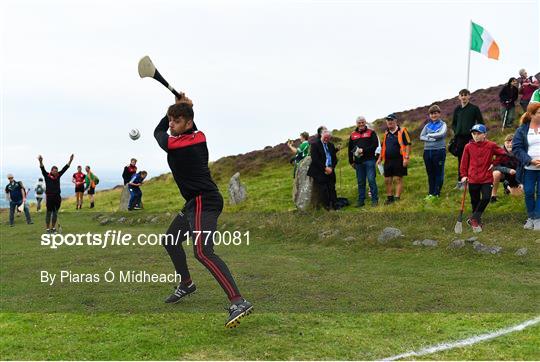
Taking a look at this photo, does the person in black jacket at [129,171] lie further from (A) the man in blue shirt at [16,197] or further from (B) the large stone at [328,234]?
(B) the large stone at [328,234]

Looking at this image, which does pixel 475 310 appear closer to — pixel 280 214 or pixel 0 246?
pixel 280 214

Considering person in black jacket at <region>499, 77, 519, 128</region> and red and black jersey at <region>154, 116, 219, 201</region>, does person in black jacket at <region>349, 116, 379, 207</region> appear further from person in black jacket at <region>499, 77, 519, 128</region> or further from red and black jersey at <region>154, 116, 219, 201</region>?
person in black jacket at <region>499, 77, 519, 128</region>

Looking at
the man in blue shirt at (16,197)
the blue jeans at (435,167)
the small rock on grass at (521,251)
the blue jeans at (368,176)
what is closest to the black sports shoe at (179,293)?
the small rock on grass at (521,251)

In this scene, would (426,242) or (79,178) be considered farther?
(79,178)

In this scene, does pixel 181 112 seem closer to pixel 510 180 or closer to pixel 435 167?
pixel 435 167

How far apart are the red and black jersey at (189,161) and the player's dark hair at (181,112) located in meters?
0.21

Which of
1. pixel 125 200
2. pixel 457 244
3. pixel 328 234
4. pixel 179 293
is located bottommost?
pixel 125 200

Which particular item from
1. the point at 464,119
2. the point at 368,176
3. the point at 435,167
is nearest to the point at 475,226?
the point at 435,167

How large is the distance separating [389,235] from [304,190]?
525 centimetres

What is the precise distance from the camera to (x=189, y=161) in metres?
7.15

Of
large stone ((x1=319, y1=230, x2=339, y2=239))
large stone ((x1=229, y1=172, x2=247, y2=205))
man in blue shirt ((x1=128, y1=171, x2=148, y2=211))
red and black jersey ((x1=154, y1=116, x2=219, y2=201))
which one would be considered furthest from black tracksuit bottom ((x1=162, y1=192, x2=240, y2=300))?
man in blue shirt ((x1=128, y1=171, x2=148, y2=211))

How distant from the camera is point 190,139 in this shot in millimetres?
7191

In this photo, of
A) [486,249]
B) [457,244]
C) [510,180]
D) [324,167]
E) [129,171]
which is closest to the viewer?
[486,249]

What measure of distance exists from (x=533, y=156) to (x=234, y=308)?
820 cm
